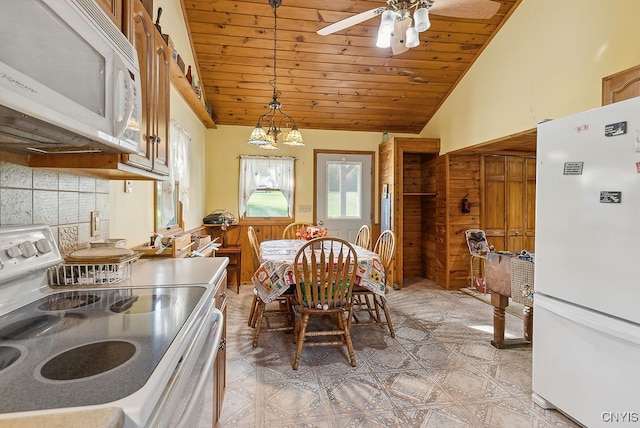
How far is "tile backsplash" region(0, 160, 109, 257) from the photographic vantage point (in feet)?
3.59

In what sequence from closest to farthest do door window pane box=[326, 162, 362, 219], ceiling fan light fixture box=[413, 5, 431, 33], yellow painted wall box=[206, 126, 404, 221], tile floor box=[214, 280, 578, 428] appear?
1. tile floor box=[214, 280, 578, 428]
2. ceiling fan light fixture box=[413, 5, 431, 33]
3. yellow painted wall box=[206, 126, 404, 221]
4. door window pane box=[326, 162, 362, 219]

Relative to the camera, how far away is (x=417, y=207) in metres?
5.36

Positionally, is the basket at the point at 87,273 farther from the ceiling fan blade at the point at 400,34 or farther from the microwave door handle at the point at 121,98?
the ceiling fan blade at the point at 400,34

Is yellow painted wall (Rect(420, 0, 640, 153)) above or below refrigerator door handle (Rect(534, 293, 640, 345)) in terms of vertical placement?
above

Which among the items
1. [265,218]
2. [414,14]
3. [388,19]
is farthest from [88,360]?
[265,218]

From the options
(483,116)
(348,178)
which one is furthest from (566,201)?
(348,178)

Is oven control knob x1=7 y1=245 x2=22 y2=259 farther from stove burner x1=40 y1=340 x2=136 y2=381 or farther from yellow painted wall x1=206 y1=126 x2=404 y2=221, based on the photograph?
yellow painted wall x1=206 y1=126 x2=404 y2=221

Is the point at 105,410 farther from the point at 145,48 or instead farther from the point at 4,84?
the point at 145,48

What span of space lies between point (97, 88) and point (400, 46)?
240cm

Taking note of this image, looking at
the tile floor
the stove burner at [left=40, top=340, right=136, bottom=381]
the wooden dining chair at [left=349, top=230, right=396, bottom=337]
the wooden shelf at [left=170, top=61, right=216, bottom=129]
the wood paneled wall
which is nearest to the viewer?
the stove burner at [left=40, top=340, right=136, bottom=381]

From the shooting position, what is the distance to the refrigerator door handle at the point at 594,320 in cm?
133

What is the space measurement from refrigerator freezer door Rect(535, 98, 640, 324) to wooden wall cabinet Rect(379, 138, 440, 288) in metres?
2.75

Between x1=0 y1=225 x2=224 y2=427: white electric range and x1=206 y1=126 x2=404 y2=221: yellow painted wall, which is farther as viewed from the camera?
x1=206 y1=126 x2=404 y2=221: yellow painted wall

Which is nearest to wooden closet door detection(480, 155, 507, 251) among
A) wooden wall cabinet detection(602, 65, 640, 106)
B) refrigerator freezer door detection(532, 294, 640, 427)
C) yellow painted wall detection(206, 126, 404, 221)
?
wooden wall cabinet detection(602, 65, 640, 106)
